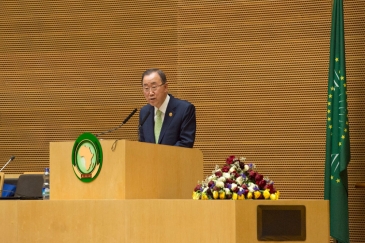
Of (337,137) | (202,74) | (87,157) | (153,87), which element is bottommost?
(87,157)

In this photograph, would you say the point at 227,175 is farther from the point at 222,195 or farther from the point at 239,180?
the point at 222,195

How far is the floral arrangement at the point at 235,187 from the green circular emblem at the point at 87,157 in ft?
1.83

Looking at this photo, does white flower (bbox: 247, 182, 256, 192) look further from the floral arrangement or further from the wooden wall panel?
the wooden wall panel

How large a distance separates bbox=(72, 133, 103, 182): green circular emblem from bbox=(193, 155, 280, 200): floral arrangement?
559mm

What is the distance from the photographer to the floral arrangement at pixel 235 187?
12.2 ft

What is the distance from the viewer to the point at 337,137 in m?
5.88

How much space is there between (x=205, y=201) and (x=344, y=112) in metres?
2.59

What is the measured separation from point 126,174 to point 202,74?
3.16 m

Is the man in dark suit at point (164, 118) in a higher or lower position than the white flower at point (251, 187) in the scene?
higher

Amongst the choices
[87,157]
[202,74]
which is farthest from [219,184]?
[202,74]

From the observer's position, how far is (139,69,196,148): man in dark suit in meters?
4.89

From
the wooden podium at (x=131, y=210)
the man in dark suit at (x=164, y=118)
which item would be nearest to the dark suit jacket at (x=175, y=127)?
the man in dark suit at (x=164, y=118)

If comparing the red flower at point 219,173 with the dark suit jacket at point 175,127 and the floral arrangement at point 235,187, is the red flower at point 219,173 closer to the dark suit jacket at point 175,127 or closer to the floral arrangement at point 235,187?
the floral arrangement at point 235,187

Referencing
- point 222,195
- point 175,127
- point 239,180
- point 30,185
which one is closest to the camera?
point 222,195
